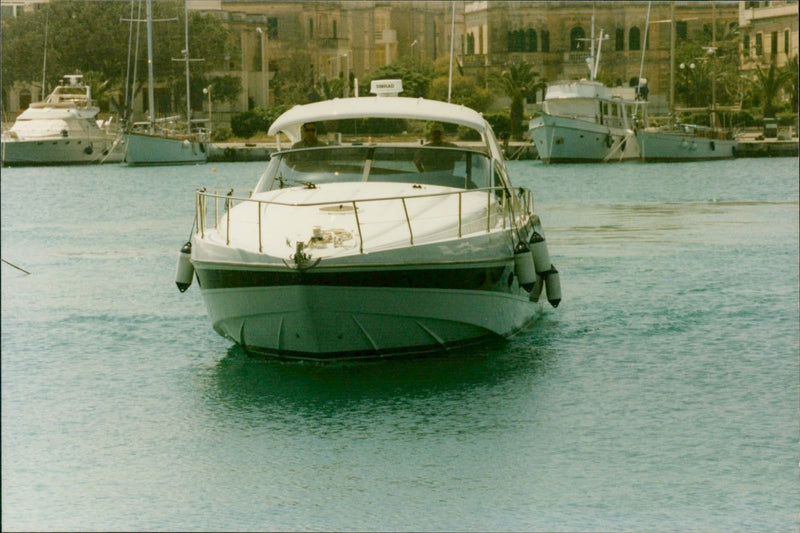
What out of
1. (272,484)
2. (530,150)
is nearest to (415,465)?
(272,484)

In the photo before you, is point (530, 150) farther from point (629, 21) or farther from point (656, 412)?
point (656, 412)

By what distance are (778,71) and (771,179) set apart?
34871 mm

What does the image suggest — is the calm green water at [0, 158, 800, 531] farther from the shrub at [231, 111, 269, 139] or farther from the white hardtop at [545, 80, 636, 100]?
the shrub at [231, 111, 269, 139]

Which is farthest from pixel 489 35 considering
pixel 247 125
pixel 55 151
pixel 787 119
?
pixel 55 151

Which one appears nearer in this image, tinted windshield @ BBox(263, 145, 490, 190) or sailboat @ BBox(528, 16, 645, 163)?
tinted windshield @ BBox(263, 145, 490, 190)

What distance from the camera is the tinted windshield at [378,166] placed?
1265 cm

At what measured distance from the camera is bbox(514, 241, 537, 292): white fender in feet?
40.3

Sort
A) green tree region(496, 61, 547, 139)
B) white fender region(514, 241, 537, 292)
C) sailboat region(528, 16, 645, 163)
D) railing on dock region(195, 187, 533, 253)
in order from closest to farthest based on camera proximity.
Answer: railing on dock region(195, 187, 533, 253) → white fender region(514, 241, 537, 292) → sailboat region(528, 16, 645, 163) → green tree region(496, 61, 547, 139)

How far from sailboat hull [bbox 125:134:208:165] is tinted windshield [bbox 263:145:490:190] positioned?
53207mm

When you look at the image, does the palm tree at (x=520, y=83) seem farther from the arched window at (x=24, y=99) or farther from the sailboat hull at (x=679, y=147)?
the arched window at (x=24, y=99)

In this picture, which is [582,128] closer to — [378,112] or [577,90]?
[577,90]

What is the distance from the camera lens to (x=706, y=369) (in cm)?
1248

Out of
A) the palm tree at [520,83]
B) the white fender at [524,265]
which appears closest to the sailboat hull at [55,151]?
the palm tree at [520,83]

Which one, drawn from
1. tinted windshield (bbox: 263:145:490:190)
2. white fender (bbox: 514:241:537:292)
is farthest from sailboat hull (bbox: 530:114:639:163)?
white fender (bbox: 514:241:537:292)
